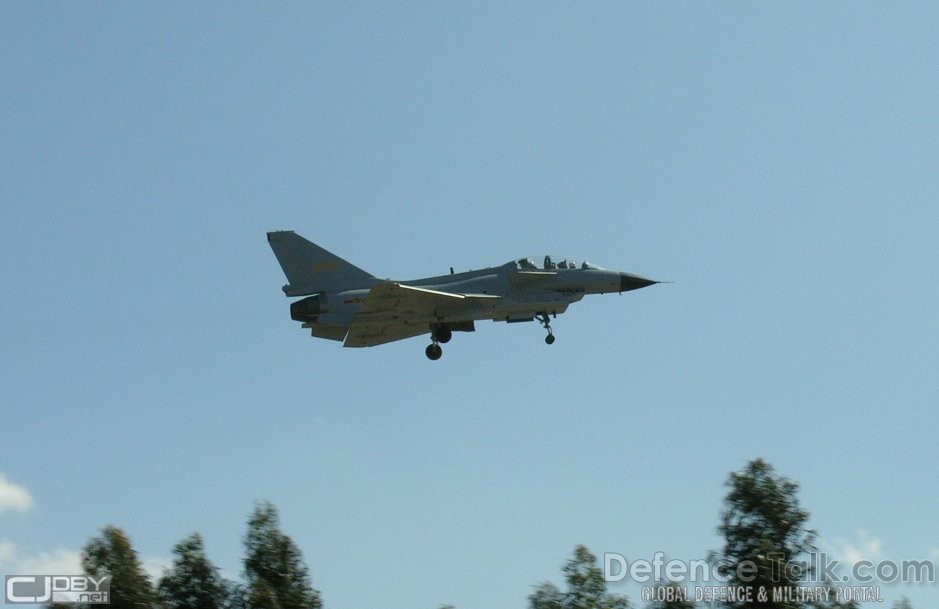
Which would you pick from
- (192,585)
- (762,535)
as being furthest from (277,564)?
(762,535)

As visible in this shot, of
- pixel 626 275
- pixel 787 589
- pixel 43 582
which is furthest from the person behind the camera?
pixel 626 275

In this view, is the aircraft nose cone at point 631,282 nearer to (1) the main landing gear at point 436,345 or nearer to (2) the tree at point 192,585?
(1) the main landing gear at point 436,345

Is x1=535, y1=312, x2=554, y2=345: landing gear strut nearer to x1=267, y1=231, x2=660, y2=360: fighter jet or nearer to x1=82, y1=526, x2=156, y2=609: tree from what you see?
x1=267, y1=231, x2=660, y2=360: fighter jet

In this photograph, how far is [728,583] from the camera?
2523 cm

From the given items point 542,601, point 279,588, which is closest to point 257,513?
point 279,588

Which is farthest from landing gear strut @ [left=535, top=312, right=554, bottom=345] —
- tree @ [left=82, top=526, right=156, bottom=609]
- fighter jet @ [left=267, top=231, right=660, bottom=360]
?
tree @ [left=82, top=526, right=156, bottom=609]

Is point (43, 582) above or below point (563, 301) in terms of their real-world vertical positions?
below

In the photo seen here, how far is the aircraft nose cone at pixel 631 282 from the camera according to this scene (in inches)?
1655

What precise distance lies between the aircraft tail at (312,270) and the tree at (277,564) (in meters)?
12.0

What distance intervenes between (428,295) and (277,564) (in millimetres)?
12625

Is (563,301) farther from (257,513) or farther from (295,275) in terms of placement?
(257,513)

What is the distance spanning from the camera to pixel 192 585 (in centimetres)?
2758

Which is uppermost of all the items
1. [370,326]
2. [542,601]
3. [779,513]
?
[370,326]

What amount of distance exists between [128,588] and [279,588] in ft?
12.1
